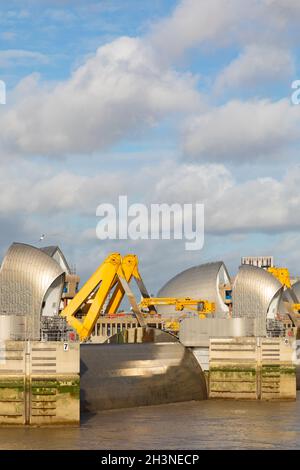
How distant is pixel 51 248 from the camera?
12962 cm

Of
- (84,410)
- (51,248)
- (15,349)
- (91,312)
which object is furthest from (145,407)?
(51,248)

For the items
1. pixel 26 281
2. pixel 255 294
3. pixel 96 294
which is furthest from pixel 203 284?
pixel 26 281

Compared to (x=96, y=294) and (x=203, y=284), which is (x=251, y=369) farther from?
(x=203, y=284)

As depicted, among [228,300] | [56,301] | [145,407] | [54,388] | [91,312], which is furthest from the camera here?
[228,300]

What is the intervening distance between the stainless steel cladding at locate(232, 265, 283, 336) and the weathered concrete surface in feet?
27.9

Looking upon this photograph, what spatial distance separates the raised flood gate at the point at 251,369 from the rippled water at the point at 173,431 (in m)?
7.01

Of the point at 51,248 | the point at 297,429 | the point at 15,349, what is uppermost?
the point at 51,248

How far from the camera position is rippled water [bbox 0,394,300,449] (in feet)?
191

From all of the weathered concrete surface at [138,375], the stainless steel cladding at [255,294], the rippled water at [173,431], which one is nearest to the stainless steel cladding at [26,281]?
the weathered concrete surface at [138,375]

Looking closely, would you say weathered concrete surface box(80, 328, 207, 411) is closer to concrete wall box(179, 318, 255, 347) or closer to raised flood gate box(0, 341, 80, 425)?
concrete wall box(179, 318, 255, 347)

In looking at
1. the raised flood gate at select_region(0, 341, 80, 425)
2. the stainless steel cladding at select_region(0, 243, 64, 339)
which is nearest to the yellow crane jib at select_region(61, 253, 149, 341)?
the stainless steel cladding at select_region(0, 243, 64, 339)
